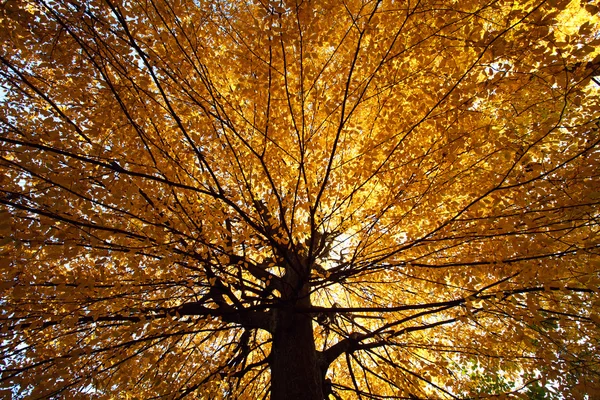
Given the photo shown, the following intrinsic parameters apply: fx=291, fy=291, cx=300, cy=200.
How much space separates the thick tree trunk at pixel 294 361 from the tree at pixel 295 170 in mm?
19

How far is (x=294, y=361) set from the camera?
3215 millimetres

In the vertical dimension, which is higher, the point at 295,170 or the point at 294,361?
the point at 295,170

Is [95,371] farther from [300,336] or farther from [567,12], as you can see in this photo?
[567,12]

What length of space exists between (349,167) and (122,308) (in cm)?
291

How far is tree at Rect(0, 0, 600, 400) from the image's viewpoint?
90.1 inches

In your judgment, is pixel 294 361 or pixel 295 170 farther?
pixel 295 170

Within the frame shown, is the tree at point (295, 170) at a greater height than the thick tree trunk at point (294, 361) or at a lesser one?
greater

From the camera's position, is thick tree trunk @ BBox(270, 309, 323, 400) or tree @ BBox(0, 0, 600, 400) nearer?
tree @ BBox(0, 0, 600, 400)

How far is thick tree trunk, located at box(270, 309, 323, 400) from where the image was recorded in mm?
2996

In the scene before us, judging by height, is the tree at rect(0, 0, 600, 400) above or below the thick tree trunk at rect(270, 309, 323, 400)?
above

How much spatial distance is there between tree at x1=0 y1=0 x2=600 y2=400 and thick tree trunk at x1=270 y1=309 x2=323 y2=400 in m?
0.02

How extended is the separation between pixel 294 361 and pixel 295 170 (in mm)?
2231

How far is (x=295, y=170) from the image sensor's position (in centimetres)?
376

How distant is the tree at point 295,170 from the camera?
90.1 inches
